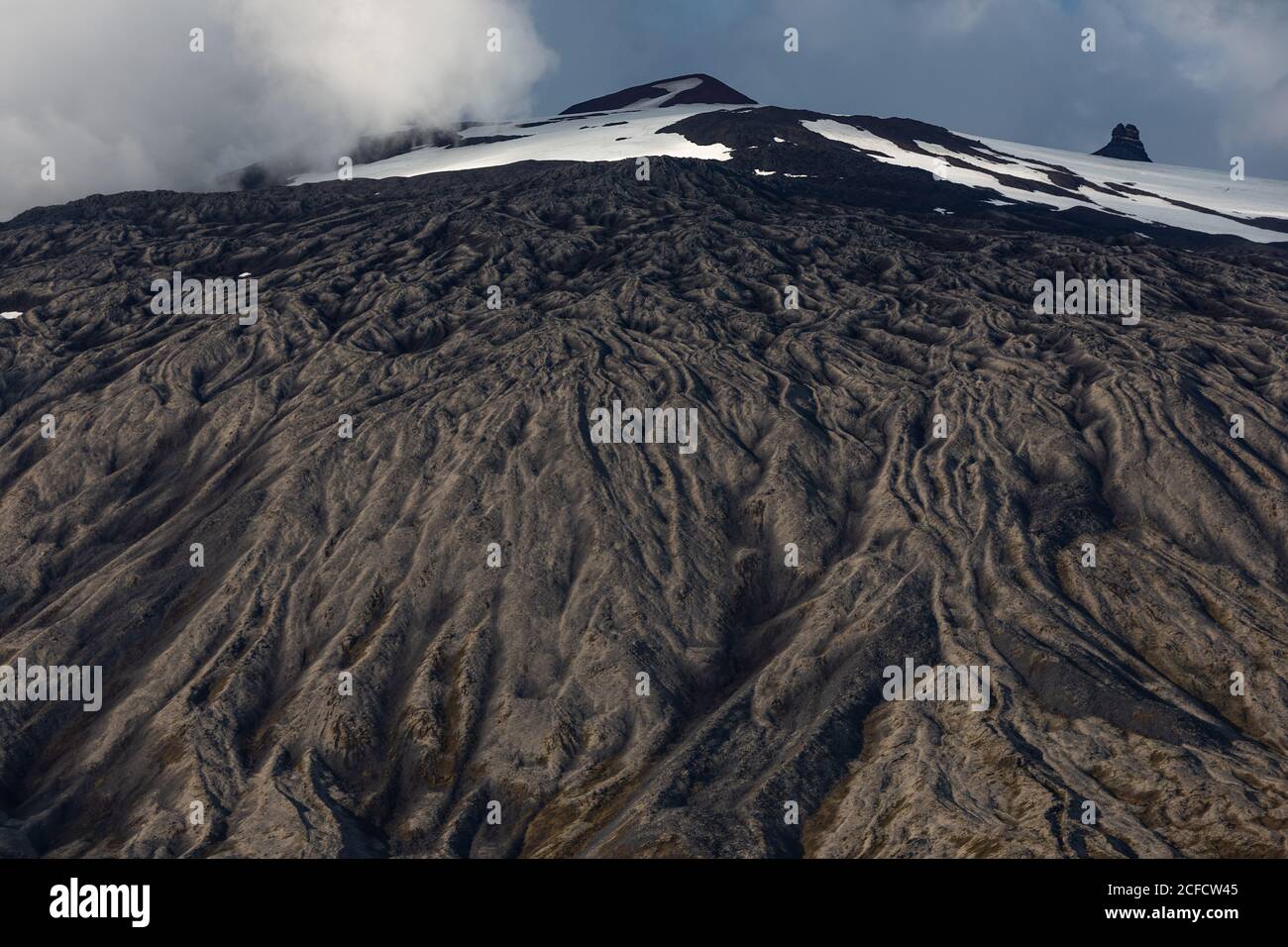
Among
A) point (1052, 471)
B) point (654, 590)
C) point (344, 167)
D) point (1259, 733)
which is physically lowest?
point (1259, 733)

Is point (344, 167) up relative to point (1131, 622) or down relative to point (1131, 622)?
up

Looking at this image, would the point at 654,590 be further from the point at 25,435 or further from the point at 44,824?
the point at 25,435

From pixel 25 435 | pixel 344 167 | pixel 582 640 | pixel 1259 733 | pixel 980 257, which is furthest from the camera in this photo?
pixel 344 167

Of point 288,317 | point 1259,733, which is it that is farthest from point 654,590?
point 288,317

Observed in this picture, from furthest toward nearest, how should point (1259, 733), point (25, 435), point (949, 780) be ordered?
1. point (25, 435)
2. point (1259, 733)
3. point (949, 780)

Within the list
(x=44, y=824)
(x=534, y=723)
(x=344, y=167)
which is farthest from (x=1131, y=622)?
(x=344, y=167)

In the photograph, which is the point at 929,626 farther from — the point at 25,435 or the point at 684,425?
the point at 25,435

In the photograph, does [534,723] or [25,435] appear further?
[25,435]
